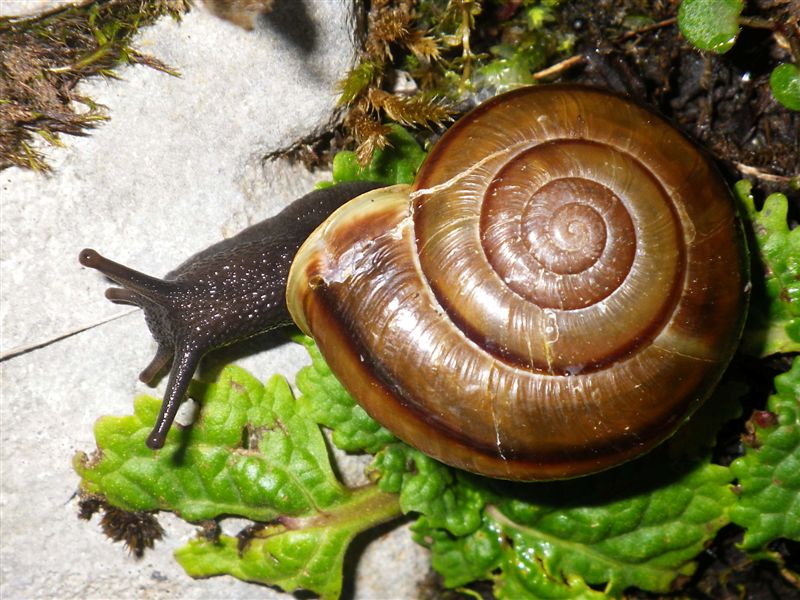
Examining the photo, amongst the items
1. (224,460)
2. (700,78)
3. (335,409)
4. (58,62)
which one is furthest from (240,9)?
(700,78)

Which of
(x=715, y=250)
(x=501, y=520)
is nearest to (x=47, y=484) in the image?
(x=501, y=520)

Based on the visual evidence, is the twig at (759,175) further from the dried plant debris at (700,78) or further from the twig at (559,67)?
the twig at (559,67)

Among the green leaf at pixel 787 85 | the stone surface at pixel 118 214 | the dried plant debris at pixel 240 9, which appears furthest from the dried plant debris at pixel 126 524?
the green leaf at pixel 787 85

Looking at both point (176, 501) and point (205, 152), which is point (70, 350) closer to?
point (176, 501)

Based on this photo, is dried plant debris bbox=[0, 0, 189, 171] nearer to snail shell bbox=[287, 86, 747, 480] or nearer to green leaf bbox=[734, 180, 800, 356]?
snail shell bbox=[287, 86, 747, 480]

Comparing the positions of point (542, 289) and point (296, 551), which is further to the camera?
point (296, 551)

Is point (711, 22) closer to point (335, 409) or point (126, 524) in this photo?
point (335, 409)
